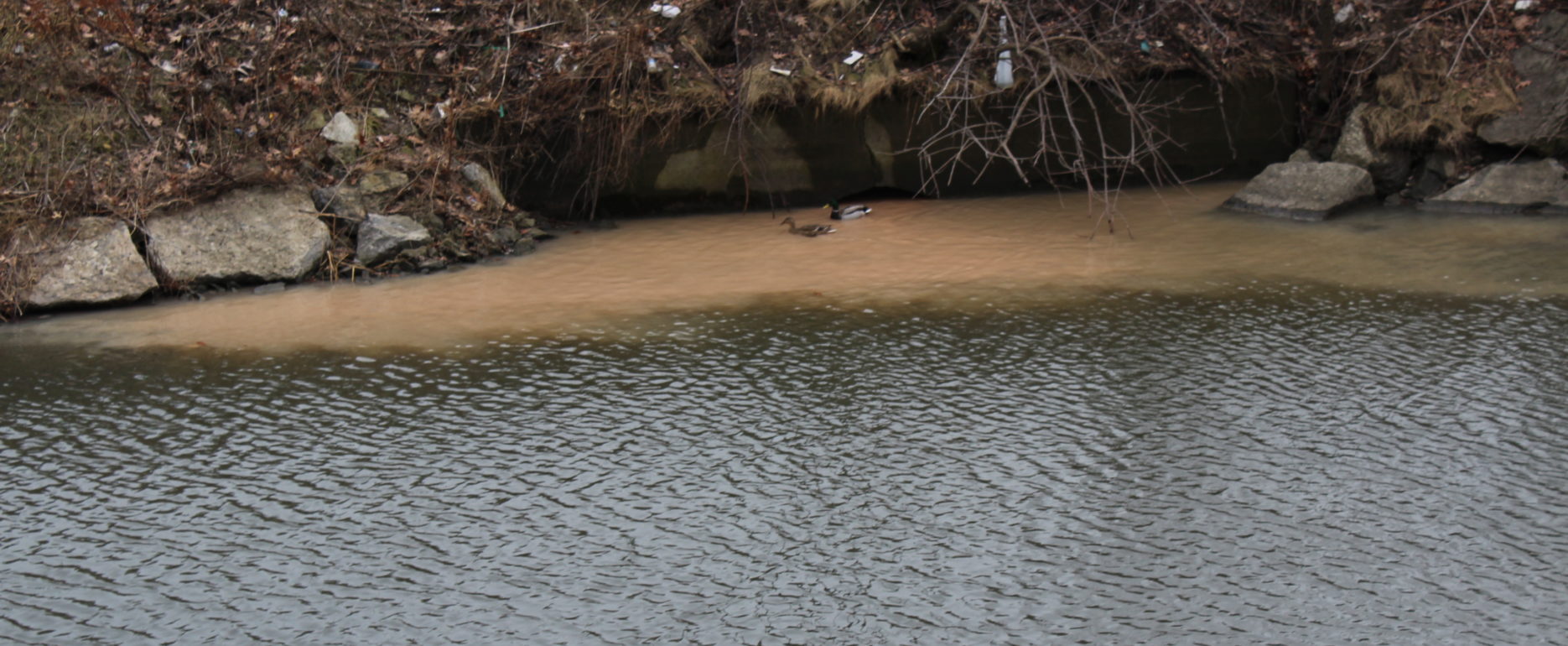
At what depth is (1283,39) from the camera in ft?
37.3

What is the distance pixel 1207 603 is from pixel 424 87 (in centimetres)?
838

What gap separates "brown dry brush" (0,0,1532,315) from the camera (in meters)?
9.41

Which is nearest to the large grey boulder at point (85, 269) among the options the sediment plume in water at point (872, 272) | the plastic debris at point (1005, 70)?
the sediment plume in water at point (872, 272)

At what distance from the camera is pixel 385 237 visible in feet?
29.1

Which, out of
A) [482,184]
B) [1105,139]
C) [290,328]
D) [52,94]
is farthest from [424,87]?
[1105,139]

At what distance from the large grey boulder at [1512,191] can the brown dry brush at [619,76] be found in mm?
436

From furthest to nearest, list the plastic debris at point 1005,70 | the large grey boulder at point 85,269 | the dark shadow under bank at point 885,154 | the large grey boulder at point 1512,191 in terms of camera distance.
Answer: the dark shadow under bank at point 885,154
the plastic debris at point 1005,70
the large grey boulder at point 1512,191
the large grey boulder at point 85,269

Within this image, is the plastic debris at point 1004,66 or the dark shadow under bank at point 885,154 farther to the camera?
the dark shadow under bank at point 885,154

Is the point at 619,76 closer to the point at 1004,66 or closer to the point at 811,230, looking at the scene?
the point at 811,230

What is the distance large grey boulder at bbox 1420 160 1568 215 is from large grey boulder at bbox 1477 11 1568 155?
0.18 meters

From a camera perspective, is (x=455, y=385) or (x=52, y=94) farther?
(x=52, y=94)

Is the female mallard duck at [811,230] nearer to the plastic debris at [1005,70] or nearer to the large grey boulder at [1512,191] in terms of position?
the plastic debris at [1005,70]

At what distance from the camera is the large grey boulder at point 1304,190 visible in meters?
9.51

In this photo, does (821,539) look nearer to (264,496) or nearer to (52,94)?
(264,496)
